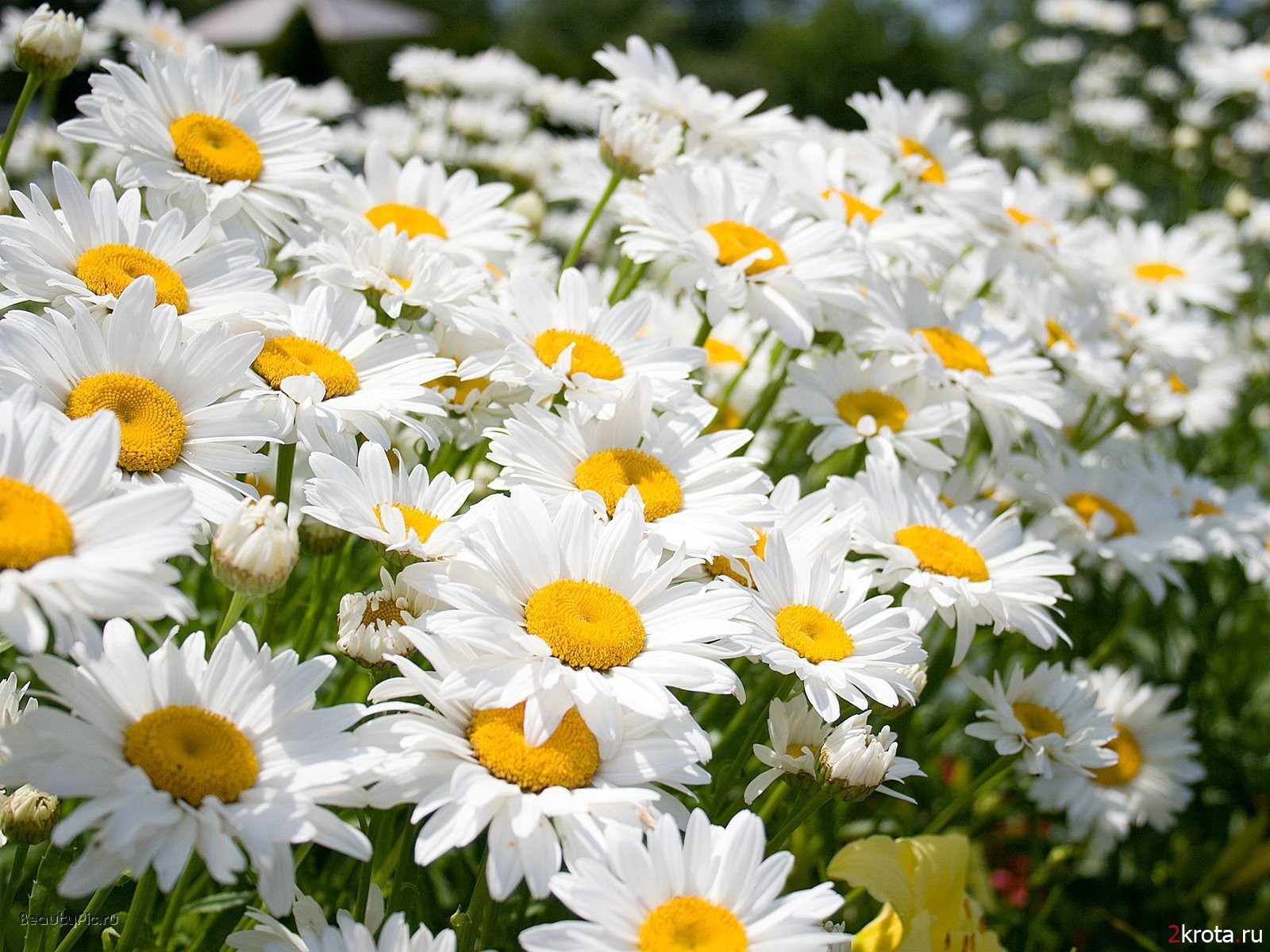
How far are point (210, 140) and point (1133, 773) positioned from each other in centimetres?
217

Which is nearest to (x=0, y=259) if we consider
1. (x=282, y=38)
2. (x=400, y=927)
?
(x=400, y=927)

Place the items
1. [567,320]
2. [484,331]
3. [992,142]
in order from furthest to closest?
[992,142] < [567,320] < [484,331]

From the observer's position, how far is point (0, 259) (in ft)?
4.68

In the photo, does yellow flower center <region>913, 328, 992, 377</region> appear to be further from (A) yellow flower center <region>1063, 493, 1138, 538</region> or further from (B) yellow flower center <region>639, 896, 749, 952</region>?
(B) yellow flower center <region>639, 896, 749, 952</region>

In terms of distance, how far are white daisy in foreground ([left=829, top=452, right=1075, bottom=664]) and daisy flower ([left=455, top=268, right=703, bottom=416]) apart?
0.33 meters

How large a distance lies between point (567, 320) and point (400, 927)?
3.17 feet

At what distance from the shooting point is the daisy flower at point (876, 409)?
1901 millimetres

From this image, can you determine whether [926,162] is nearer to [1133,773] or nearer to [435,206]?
[435,206]

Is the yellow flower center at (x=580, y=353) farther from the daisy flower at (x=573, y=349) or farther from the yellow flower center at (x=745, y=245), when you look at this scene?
the yellow flower center at (x=745, y=245)

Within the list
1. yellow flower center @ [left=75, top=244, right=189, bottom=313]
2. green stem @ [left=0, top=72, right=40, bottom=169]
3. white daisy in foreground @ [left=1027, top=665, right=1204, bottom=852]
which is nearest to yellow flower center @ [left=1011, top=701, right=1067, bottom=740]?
white daisy in foreground @ [left=1027, top=665, right=1204, bottom=852]

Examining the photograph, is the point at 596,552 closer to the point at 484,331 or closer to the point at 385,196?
the point at 484,331

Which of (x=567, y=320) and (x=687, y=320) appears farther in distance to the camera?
(x=687, y=320)

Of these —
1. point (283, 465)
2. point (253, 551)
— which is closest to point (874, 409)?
point (283, 465)

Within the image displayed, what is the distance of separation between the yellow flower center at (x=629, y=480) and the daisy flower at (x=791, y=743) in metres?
0.31
